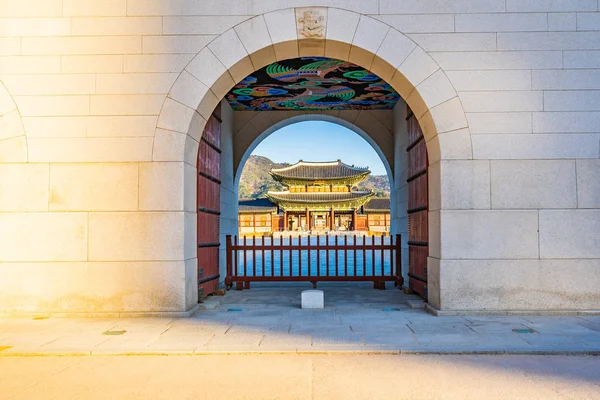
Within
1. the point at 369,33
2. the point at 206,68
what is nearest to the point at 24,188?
the point at 206,68

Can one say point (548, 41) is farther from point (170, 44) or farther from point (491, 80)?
point (170, 44)

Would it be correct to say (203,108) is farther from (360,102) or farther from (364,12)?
(360,102)

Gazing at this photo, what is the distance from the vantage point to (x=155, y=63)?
5.86 meters

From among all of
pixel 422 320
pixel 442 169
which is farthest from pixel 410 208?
pixel 422 320

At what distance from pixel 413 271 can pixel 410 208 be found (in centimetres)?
105

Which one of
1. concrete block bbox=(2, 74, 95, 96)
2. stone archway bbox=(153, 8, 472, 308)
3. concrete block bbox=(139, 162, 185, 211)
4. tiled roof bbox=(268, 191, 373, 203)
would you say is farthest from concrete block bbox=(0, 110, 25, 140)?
tiled roof bbox=(268, 191, 373, 203)

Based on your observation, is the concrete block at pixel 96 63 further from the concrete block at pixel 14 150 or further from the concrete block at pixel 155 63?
the concrete block at pixel 14 150

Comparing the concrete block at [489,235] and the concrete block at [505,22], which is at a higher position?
the concrete block at [505,22]

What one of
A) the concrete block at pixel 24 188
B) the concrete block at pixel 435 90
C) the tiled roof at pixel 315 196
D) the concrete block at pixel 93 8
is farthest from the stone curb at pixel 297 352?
the tiled roof at pixel 315 196

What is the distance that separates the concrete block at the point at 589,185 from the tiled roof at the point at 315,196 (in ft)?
119

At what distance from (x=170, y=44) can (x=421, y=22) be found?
3202mm

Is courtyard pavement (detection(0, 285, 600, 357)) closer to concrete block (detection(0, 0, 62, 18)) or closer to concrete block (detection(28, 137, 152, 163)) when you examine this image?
concrete block (detection(28, 137, 152, 163))

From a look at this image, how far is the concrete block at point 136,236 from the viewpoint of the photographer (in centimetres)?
574

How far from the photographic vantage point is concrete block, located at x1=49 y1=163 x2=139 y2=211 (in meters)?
5.79
